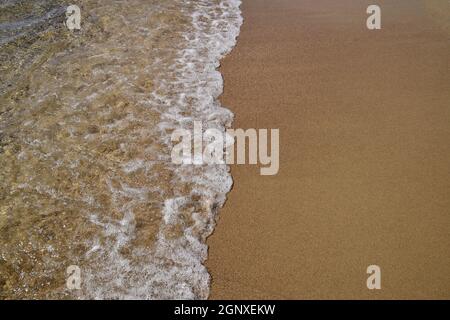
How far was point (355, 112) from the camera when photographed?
14.2ft

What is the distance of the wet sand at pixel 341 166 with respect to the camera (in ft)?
9.53

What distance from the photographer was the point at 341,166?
146 inches

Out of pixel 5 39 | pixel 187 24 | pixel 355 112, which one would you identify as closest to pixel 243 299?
pixel 355 112

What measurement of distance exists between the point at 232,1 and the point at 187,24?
4.33ft

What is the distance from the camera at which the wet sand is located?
9.53 ft
